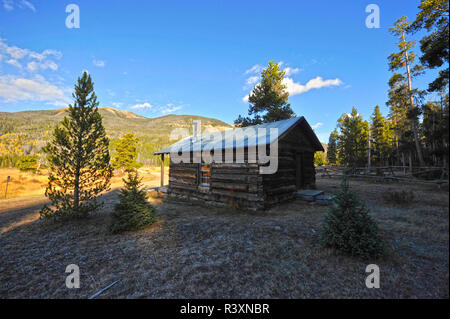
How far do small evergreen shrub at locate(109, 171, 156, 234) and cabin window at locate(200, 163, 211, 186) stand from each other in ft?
15.0

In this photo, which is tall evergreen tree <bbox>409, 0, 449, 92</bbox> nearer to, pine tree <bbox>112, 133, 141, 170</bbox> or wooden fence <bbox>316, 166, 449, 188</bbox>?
wooden fence <bbox>316, 166, 449, 188</bbox>

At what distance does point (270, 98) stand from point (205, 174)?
16.5 meters

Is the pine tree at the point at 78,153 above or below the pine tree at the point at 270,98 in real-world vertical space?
below

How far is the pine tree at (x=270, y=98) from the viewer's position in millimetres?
22938

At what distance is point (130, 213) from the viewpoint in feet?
21.8

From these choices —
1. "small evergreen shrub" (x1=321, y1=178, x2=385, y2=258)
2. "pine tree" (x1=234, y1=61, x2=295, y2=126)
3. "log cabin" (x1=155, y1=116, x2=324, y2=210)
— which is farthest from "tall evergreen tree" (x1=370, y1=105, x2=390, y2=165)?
"small evergreen shrub" (x1=321, y1=178, x2=385, y2=258)

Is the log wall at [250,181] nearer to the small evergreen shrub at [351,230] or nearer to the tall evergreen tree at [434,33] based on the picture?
the small evergreen shrub at [351,230]

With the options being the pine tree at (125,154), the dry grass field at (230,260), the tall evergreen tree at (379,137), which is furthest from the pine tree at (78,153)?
the tall evergreen tree at (379,137)

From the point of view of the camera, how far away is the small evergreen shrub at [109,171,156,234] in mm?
6453

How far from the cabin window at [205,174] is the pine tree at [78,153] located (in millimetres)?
5161

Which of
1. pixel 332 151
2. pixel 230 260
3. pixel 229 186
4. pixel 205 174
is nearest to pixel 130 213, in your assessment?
pixel 230 260
